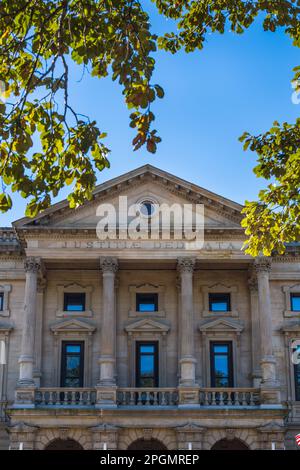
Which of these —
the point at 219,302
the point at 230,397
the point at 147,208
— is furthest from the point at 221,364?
the point at 147,208

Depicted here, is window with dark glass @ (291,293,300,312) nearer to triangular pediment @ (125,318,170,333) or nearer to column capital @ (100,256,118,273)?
triangular pediment @ (125,318,170,333)

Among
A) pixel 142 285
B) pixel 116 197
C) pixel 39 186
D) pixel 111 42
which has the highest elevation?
pixel 116 197

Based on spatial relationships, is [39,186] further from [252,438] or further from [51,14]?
[252,438]

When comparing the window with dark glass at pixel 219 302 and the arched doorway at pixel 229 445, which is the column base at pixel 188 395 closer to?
the arched doorway at pixel 229 445

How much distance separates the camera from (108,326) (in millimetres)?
36938

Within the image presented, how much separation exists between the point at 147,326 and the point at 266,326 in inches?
224

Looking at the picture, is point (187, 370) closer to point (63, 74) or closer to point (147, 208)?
point (147, 208)

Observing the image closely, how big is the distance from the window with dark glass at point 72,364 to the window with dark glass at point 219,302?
6.33 metres

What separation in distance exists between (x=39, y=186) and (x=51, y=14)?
3.04 metres

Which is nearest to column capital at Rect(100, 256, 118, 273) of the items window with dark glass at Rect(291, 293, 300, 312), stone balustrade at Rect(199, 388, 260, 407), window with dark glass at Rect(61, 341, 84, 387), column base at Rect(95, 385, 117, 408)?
window with dark glass at Rect(61, 341, 84, 387)

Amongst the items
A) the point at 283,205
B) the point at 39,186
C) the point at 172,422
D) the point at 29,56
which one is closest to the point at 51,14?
the point at 29,56

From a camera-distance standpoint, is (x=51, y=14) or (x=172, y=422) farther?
(x=172, y=422)

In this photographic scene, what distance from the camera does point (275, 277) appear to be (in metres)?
40.0

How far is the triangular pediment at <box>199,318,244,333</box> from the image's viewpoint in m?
39.1
